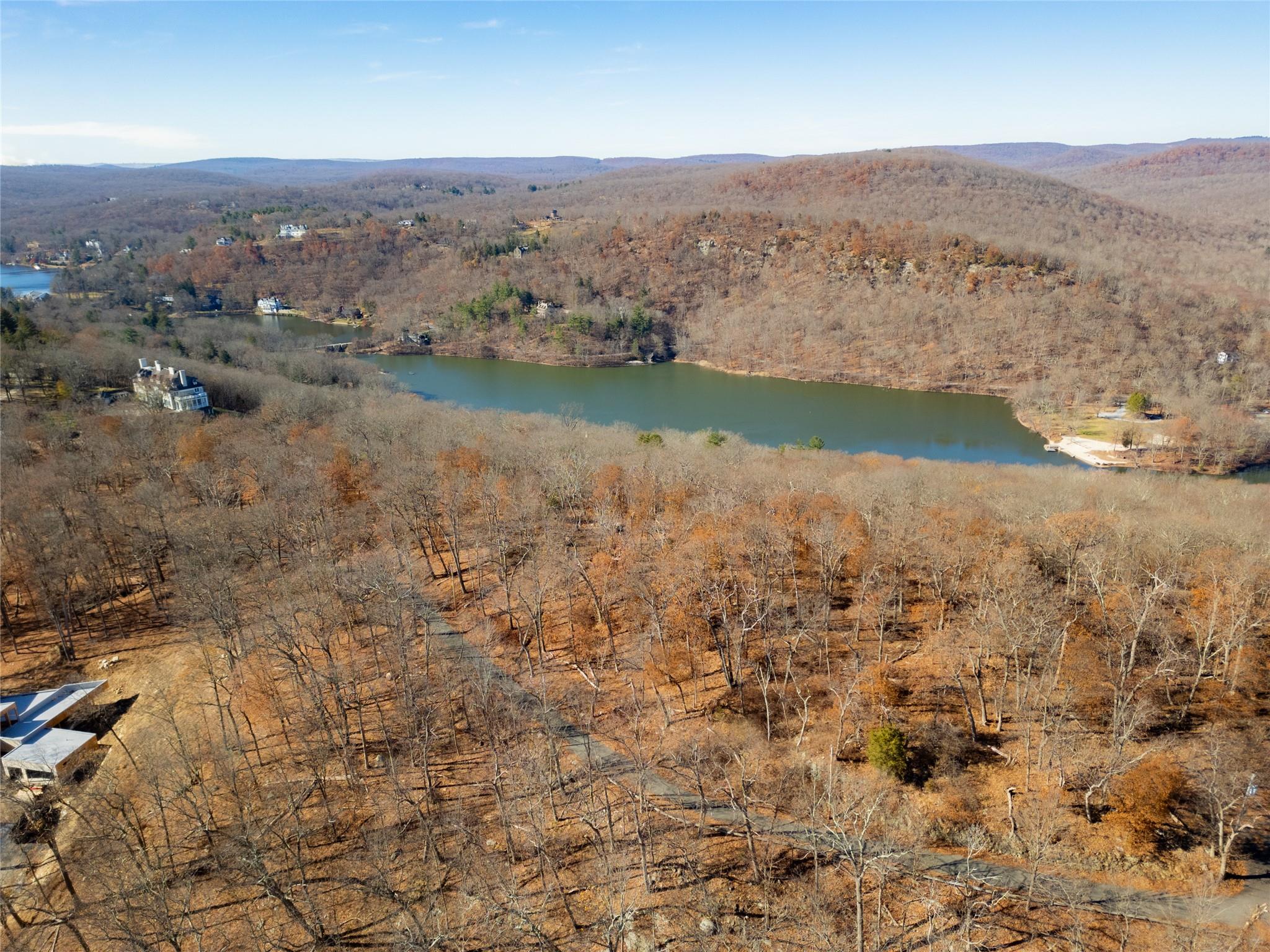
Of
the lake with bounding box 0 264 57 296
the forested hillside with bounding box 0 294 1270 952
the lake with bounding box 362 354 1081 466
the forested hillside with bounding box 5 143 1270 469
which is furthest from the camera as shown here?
the lake with bounding box 0 264 57 296

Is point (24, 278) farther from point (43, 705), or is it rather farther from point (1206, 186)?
point (1206, 186)

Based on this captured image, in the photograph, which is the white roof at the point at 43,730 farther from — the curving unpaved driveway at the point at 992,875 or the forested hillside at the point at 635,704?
the curving unpaved driveway at the point at 992,875

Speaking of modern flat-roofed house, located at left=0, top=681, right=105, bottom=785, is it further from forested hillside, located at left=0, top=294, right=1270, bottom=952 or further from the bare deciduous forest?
forested hillside, located at left=0, top=294, right=1270, bottom=952

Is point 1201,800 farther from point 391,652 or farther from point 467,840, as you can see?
point 391,652

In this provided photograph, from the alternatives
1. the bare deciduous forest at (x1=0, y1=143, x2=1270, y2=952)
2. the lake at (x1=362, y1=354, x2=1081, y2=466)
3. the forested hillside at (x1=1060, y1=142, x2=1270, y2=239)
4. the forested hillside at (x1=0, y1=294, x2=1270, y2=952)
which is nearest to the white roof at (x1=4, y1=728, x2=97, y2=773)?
the bare deciduous forest at (x1=0, y1=143, x2=1270, y2=952)

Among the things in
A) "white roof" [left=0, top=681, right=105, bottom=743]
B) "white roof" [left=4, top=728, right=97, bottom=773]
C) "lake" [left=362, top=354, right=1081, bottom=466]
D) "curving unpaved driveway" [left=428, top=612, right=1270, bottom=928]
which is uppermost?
"lake" [left=362, top=354, right=1081, bottom=466]

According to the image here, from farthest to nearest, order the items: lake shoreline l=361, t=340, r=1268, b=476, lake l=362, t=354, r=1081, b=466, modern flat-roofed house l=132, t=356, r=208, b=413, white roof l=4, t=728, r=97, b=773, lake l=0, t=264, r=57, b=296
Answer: lake l=0, t=264, r=57, b=296, lake l=362, t=354, r=1081, b=466, lake shoreline l=361, t=340, r=1268, b=476, modern flat-roofed house l=132, t=356, r=208, b=413, white roof l=4, t=728, r=97, b=773

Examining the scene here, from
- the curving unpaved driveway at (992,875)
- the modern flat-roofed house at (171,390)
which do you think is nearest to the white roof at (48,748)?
the curving unpaved driveway at (992,875)
